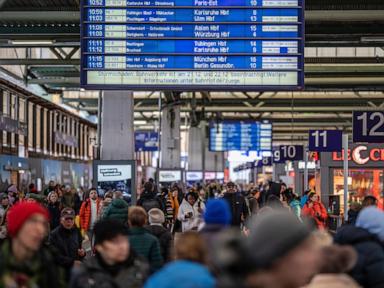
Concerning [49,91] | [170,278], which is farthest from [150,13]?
[49,91]

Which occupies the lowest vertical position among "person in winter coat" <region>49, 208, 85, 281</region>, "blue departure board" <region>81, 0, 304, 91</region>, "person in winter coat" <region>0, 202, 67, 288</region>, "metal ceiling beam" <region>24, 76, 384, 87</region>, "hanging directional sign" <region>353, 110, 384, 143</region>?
"person in winter coat" <region>49, 208, 85, 281</region>

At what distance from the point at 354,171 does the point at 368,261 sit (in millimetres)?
18729

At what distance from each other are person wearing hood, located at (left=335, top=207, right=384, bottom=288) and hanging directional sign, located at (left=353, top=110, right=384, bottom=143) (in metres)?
6.77

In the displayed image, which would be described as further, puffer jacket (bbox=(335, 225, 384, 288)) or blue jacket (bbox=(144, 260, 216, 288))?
puffer jacket (bbox=(335, 225, 384, 288))

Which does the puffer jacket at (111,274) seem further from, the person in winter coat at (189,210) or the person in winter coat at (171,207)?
the person in winter coat at (171,207)

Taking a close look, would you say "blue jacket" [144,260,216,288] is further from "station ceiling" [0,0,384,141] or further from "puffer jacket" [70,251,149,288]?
"station ceiling" [0,0,384,141]

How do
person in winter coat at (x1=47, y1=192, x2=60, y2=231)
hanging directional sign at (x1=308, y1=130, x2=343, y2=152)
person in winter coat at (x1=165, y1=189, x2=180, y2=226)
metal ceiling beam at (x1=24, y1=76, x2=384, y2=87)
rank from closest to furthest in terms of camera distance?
hanging directional sign at (x1=308, y1=130, x2=343, y2=152) < person in winter coat at (x1=47, y1=192, x2=60, y2=231) < person in winter coat at (x1=165, y1=189, x2=180, y2=226) < metal ceiling beam at (x1=24, y1=76, x2=384, y2=87)

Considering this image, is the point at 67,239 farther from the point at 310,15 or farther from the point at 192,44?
the point at 310,15

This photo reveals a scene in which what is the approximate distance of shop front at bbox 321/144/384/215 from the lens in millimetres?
22922

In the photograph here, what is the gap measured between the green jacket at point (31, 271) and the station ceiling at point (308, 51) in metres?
11.4

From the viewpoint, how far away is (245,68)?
13266mm

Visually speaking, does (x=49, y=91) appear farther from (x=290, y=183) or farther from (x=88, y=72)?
(x=88, y=72)

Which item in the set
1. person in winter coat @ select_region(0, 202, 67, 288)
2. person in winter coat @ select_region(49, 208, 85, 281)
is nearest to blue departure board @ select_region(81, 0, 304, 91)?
person in winter coat @ select_region(49, 208, 85, 281)

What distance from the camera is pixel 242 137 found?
145ft
